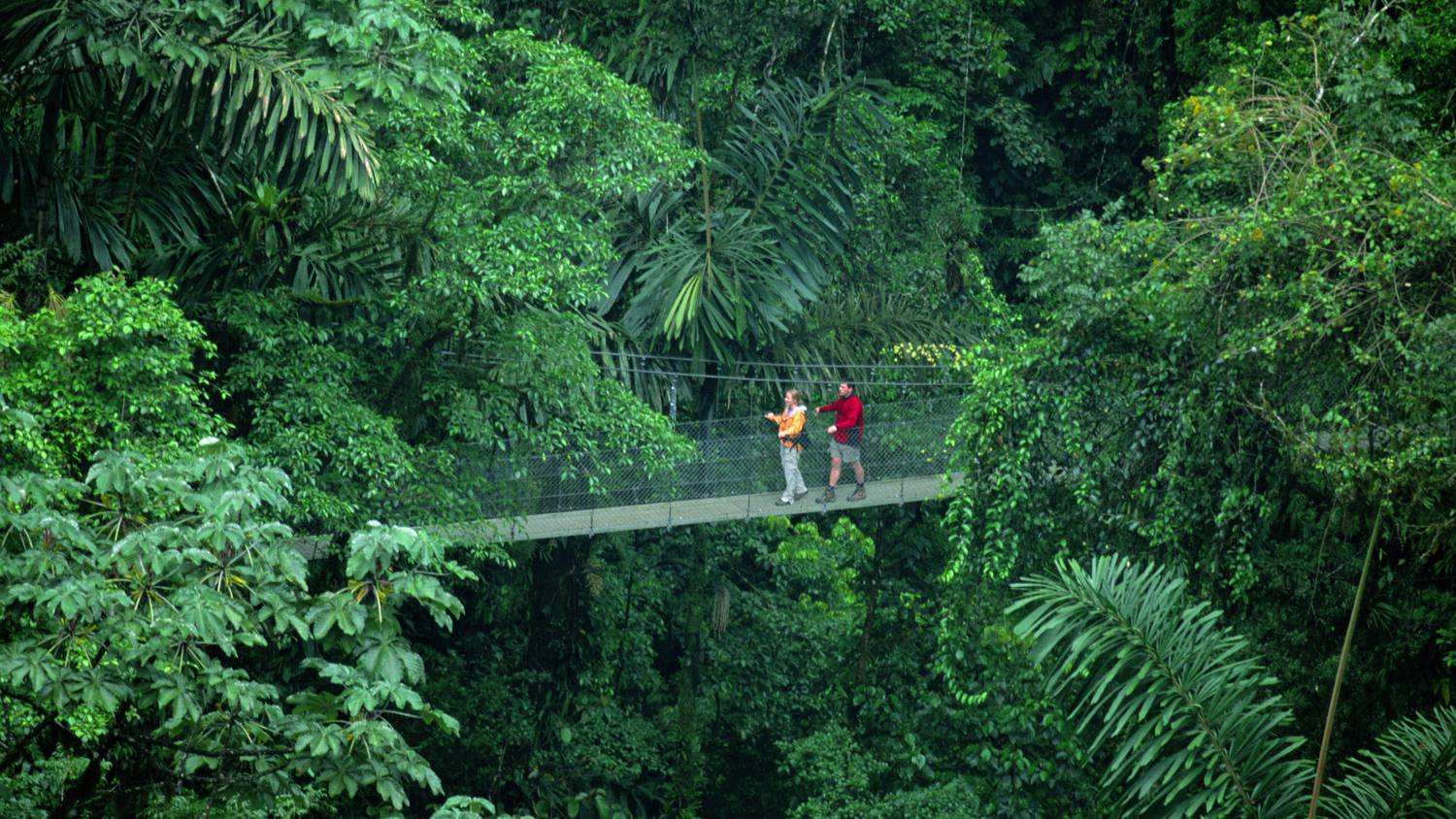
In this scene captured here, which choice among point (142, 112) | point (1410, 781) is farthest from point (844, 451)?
point (1410, 781)

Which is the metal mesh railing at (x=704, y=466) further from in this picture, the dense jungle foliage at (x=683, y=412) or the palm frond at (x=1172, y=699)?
the palm frond at (x=1172, y=699)

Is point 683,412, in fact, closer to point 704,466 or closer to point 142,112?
point 704,466

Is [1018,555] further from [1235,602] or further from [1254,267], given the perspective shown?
[1254,267]

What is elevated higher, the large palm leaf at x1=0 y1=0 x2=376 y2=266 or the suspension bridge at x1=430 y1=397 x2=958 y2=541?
the large palm leaf at x1=0 y1=0 x2=376 y2=266

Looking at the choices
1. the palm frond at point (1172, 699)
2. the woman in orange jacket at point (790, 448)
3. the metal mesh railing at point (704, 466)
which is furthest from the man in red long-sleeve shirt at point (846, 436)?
the palm frond at point (1172, 699)

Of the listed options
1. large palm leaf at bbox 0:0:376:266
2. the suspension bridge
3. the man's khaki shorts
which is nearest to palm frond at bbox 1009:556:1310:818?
the suspension bridge

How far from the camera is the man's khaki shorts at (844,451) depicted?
42.7ft

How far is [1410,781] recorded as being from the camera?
255 inches

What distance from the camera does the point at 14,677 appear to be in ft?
18.6

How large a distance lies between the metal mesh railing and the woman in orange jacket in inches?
2.6

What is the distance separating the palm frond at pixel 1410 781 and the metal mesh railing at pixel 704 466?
573 cm

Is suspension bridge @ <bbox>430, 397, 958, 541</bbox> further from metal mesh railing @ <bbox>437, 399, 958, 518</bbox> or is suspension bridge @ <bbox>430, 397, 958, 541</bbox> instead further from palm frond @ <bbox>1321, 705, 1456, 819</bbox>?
palm frond @ <bbox>1321, 705, 1456, 819</bbox>

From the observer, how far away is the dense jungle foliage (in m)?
6.48

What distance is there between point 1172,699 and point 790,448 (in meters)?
6.48
